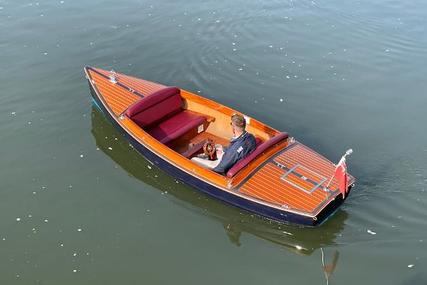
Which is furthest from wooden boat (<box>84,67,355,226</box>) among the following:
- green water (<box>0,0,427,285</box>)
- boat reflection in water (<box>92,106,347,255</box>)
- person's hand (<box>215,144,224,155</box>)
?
green water (<box>0,0,427,285</box>)

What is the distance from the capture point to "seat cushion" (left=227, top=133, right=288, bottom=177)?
31.9 ft

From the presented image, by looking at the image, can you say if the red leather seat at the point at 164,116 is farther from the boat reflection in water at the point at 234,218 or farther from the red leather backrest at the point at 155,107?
the boat reflection in water at the point at 234,218

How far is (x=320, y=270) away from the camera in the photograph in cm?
907

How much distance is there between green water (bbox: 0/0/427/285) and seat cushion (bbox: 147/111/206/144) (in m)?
0.82

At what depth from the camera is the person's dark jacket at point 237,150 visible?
32.4 feet

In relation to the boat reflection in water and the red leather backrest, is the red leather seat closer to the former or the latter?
the red leather backrest

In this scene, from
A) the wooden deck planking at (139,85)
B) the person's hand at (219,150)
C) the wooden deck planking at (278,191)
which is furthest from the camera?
the wooden deck planking at (139,85)

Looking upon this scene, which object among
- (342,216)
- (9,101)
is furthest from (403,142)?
(9,101)

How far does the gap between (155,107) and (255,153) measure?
3178 millimetres

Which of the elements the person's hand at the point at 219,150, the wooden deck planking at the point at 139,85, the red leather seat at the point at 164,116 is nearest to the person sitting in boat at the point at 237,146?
the person's hand at the point at 219,150

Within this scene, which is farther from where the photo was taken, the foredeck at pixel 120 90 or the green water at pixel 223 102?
the foredeck at pixel 120 90

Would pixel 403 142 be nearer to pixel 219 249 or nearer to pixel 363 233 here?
pixel 363 233

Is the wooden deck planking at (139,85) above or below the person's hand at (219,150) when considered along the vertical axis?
above

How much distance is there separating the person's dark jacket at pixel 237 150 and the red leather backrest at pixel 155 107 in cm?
257
